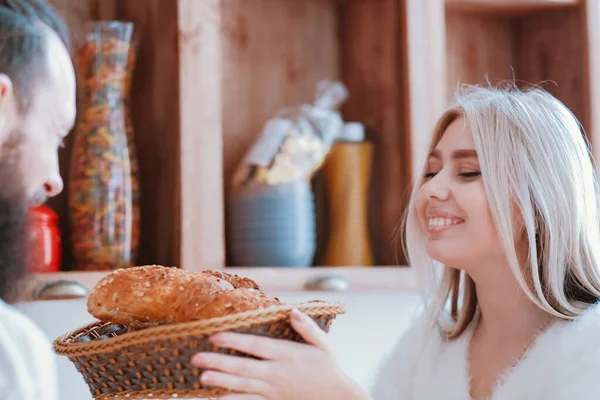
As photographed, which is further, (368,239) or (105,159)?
(368,239)

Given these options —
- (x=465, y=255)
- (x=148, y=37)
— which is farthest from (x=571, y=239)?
(x=148, y=37)

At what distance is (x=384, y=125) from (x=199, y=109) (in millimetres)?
408

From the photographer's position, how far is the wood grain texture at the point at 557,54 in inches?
68.7

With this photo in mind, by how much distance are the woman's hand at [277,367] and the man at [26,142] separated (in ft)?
1.06

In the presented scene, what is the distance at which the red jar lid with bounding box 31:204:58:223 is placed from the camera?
52.6 inches

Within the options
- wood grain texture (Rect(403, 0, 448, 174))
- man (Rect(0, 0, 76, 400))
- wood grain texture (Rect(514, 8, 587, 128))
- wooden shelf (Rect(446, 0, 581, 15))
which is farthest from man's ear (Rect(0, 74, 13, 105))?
wood grain texture (Rect(514, 8, 587, 128))

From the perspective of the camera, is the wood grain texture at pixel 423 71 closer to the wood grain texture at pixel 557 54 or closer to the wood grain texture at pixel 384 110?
the wood grain texture at pixel 384 110

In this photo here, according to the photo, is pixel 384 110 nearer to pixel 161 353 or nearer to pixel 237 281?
pixel 237 281

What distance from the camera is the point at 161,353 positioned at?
0.79 metres

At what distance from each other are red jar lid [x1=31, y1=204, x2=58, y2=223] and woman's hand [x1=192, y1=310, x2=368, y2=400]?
638 millimetres

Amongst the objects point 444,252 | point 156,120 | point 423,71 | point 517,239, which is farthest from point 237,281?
point 423,71

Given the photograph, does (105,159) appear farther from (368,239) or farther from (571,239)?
(571,239)

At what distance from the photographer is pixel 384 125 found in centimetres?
166

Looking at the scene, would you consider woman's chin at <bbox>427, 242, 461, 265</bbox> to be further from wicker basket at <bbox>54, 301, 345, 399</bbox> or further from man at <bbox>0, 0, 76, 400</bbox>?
man at <bbox>0, 0, 76, 400</bbox>
